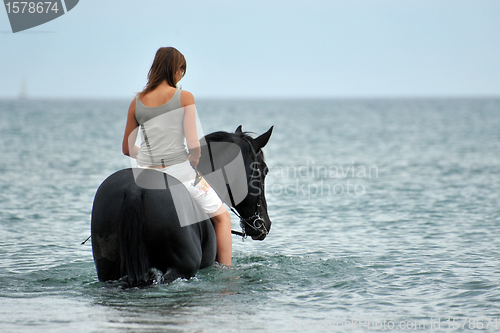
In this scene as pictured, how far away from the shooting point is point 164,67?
473 centimetres

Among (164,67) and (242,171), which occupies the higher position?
(164,67)

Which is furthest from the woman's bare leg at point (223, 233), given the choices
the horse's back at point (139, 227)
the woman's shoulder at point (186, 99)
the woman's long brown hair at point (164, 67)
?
the woman's long brown hair at point (164, 67)

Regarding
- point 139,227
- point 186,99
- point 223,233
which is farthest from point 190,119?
point 223,233

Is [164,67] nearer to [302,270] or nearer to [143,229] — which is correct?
[143,229]

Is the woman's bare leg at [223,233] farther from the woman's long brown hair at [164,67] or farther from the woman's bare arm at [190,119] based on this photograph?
the woman's long brown hair at [164,67]

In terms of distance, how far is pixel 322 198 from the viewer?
46.9ft

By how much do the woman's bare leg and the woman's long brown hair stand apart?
1.43 meters

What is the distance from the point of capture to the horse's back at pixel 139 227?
180 inches

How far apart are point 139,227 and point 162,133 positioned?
2.80 feet

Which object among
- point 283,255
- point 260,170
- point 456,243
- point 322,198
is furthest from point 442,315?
point 322,198

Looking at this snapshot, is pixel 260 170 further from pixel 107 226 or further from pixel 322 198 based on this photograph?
pixel 322 198

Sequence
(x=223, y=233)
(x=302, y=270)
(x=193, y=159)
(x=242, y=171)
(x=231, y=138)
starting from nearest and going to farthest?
1. (x=193, y=159)
2. (x=223, y=233)
3. (x=231, y=138)
4. (x=242, y=171)
5. (x=302, y=270)

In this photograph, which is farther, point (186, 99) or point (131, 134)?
point (131, 134)

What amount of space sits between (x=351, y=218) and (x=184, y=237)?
721 cm
